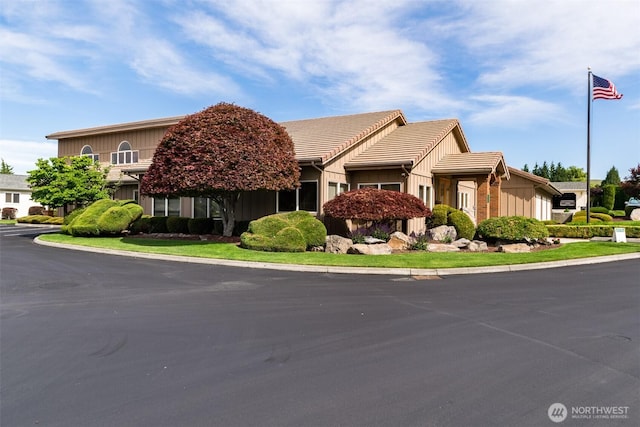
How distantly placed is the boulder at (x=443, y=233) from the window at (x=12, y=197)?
161ft

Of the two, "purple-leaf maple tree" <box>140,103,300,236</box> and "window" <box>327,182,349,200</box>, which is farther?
"window" <box>327,182,349,200</box>

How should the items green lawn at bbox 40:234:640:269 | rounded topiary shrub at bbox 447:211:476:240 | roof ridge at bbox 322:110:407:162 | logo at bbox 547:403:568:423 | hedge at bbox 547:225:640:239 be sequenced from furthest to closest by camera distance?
1. hedge at bbox 547:225:640:239
2. rounded topiary shrub at bbox 447:211:476:240
3. roof ridge at bbox 322:110:407:162
4. green lawn at bbox 40:234:640:269
5. logo at bbox 547:403:568:423

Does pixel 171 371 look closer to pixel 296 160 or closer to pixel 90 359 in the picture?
pixel 90 359

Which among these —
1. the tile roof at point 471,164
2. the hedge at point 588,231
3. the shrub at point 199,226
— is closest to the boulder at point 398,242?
the tile roof at point 471,164

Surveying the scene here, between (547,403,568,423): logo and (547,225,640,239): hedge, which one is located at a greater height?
(547,225,640,239): hedge

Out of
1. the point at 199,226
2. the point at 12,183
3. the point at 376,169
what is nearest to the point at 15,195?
the point at 12,183

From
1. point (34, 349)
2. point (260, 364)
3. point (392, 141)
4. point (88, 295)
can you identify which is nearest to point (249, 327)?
point (260, 364)

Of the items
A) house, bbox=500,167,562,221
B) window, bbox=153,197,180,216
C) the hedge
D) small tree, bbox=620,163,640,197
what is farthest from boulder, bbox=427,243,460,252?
small tree, bbox=620,163,640,197

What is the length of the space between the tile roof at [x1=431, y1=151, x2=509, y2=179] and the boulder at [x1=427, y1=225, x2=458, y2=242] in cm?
309

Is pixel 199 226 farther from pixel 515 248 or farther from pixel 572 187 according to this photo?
pixel 572 187

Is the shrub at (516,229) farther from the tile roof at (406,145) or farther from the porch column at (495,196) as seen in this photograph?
the porch column at (495,196)

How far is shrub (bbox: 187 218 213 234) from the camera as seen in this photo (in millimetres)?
19766

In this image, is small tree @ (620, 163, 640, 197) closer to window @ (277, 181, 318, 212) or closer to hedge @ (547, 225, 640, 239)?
hedge @ (547, 225, 640, 239)

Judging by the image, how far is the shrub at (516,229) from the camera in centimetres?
1645
